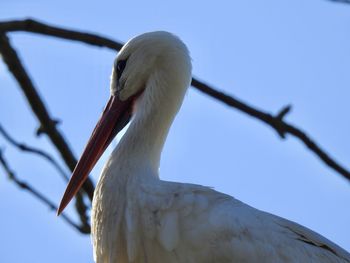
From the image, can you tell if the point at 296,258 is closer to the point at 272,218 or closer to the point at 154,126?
the point at 272,218

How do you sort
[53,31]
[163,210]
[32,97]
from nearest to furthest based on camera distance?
[163,210] → [53,31] → [32,97]

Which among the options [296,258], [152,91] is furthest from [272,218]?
[152,91]

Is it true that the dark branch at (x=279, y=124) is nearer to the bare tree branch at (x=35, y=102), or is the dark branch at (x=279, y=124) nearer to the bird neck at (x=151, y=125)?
the bird neck at (x=151, y=125)

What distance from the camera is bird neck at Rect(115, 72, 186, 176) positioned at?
459 inches

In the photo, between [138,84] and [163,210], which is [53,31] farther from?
[163,210]

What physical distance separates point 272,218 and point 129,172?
80cm

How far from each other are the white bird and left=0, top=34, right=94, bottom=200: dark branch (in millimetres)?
174

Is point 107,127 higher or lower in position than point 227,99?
lower

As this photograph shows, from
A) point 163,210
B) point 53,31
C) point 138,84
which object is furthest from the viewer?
point 138,84

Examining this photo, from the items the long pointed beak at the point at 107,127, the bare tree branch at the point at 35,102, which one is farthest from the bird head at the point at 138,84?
the bare tree branch at the point at 35,102

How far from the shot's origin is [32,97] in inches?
466

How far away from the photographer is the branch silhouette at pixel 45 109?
1164cm

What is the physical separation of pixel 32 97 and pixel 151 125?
0.67m

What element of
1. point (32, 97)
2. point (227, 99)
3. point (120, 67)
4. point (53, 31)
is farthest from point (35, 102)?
point (227, 99)
